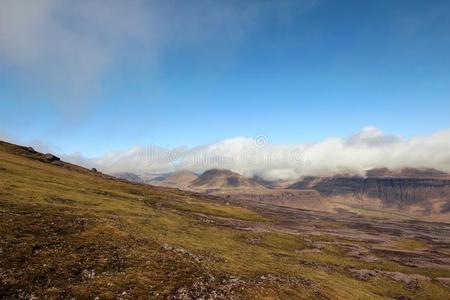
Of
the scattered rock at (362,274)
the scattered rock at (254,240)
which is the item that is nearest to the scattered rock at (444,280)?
the scattered rock at (362,274)

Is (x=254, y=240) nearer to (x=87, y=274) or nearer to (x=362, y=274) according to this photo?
(x=362, y=274)

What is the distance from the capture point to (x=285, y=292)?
1732 inches

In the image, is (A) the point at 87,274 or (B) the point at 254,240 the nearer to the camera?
(A) the point at 87,274

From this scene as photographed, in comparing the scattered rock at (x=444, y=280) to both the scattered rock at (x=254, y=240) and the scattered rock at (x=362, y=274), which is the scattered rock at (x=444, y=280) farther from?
the scattered rock at (x=254, y=240)

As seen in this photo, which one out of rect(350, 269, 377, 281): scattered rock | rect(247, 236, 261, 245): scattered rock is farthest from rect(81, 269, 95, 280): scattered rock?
rect(247, 236, 261, 245): scattered rock

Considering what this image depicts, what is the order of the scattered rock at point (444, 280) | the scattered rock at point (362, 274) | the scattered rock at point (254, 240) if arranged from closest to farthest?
the scattered rock at point (362, 274)
the scattered rock at point (444, 280)
the scattered rock at point (254, 240)

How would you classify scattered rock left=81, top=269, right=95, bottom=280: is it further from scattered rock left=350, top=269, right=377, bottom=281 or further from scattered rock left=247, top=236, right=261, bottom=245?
scattered rock left=247, top=236, right=261, bottom=245

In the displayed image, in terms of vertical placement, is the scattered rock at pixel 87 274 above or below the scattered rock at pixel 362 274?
above

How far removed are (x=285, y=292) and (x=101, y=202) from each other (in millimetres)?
67124

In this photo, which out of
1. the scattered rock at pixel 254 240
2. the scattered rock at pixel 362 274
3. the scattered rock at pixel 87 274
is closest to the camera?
the scattered rock at pixel 87 274

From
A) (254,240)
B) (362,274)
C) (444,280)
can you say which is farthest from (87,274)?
(444,280)

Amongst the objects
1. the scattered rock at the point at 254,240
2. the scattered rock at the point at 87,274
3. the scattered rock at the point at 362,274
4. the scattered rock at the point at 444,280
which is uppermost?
the scattered rock at the point at 87,274

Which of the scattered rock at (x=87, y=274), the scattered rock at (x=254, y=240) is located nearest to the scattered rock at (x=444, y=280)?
the scattered rock at (x=254, y=240)

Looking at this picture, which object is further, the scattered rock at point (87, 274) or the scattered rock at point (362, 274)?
the scattered rock at point (362, 274)
